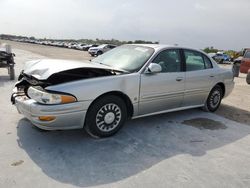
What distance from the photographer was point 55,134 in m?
4.27

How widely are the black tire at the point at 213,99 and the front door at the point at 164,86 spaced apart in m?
1.12

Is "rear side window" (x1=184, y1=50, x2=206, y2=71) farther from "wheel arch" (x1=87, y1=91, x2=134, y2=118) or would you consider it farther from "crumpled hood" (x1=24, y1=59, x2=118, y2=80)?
"crumpled hood" (x1=24, y1=59, x2=118, y2=80)

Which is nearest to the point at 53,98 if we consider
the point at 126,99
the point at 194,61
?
the point at 126,99

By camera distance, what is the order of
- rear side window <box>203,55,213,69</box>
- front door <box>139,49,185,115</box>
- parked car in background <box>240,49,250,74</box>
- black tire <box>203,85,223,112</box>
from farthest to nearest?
parked car in background <box>240,49,250,74</box>, black tire <box>203,85,223,112</box>, rear side window <box>203,55,213,69</box>, front door <box>139,49,185,115</box>

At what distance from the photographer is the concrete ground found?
121 inches

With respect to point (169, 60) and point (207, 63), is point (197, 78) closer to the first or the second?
point (207, 63)

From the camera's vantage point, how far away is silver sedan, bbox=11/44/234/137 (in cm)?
368

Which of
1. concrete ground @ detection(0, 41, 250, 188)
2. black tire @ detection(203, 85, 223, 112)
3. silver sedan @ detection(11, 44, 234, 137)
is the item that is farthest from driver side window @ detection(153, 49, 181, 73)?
black tire @ detection(203, 85, 223, 112)

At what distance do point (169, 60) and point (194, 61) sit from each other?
841 millimetres

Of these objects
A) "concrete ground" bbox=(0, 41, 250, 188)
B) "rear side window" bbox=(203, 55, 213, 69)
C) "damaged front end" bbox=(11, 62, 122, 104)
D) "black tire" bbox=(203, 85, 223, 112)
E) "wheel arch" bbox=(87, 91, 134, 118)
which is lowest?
"concrete ground" bbox=(0, 41, 250, 188)

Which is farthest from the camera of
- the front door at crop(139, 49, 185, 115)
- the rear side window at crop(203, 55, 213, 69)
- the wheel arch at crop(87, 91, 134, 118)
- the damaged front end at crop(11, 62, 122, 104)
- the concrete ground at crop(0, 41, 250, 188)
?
the rear side window at crop(203, 55, 213, 69)

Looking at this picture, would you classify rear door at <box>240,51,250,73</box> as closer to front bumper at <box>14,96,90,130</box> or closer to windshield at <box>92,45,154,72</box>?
windshield at <box>92,45,154,72</box>

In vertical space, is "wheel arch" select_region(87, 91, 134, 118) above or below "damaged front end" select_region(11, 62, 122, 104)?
below

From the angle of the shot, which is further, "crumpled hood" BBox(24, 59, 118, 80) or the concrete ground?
"crumpled hood" BBox(24, 59, 118, 80)
